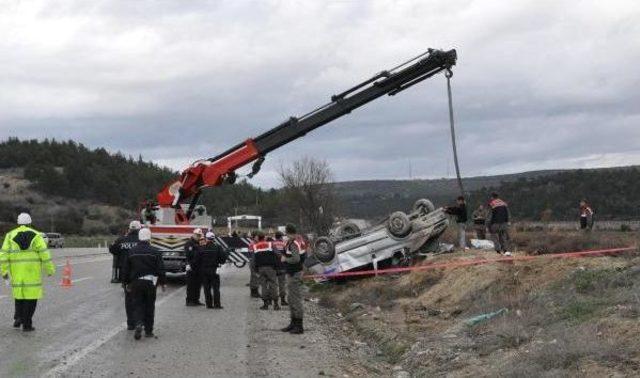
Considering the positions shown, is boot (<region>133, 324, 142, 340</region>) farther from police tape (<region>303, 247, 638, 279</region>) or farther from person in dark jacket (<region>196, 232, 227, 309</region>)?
police tape (<region>303, 247, 638, 279</region>)

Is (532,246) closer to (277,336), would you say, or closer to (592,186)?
(277,336)

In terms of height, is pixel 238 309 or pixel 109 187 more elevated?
pixel 109 187

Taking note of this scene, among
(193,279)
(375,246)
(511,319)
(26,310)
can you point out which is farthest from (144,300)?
(375,246)

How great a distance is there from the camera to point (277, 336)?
12836mm

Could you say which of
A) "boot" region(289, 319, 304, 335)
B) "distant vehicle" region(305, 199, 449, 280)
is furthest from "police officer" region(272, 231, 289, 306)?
"boot" region(289, 319, 304, 335)

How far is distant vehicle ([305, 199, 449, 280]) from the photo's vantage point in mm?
21109

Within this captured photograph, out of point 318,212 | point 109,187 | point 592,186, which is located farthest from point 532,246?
point 109,187

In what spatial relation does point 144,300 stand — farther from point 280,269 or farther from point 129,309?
point 280,269

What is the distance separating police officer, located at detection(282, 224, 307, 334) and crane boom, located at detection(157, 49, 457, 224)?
8.36 m

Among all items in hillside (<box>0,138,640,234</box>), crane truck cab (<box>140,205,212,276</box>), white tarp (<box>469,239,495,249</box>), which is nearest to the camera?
crane truck cab (<box>140,205,212,276</box>)

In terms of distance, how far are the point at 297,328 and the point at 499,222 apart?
7.38 metres

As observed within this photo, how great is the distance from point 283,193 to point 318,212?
7.92 metres

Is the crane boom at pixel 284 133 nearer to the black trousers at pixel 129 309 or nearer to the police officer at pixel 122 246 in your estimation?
the police officer at pixel 122 246

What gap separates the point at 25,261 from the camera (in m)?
12.9
